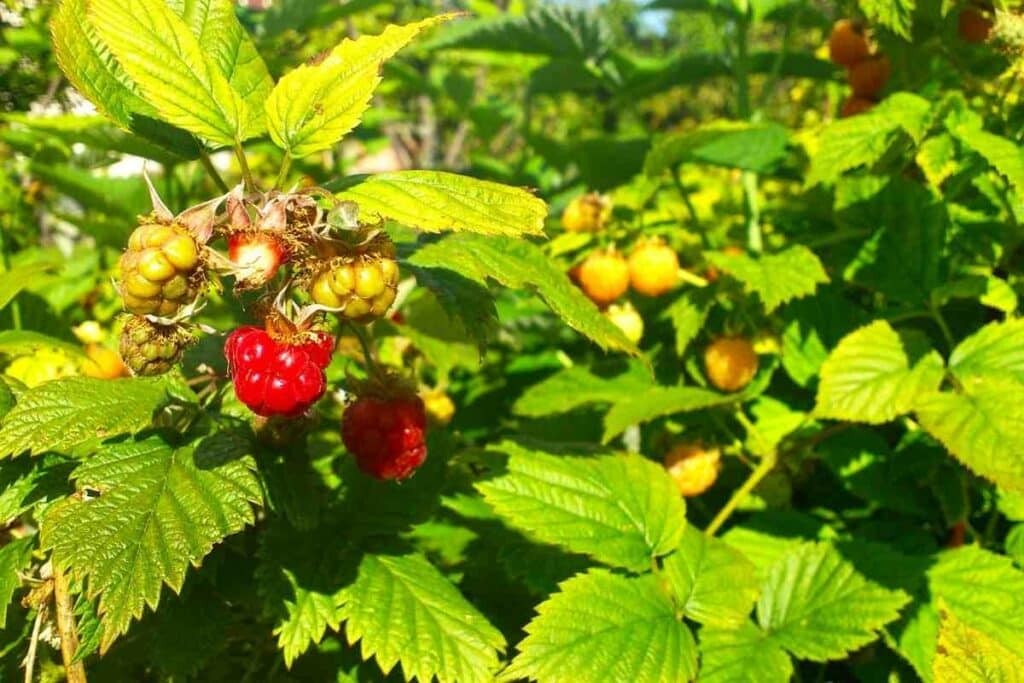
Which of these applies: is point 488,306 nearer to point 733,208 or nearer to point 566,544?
point 566,544

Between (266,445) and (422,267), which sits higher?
(422,267)

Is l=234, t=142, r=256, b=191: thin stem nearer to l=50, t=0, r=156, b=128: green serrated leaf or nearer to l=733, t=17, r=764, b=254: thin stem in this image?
l=50, t=0, r=156, b=128: green serrated leaf

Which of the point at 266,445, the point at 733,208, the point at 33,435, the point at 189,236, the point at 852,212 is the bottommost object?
the point at 733,208

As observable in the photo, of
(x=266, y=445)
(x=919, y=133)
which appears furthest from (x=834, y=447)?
(x=266, y=445)

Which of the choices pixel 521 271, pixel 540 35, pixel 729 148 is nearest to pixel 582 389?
A: pixel 729 148

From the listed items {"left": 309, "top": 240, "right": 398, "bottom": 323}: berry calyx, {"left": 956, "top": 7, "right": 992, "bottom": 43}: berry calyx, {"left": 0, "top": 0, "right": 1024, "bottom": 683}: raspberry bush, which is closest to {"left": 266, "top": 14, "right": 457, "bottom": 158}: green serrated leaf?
{"left": 0, "top": 0, "right": 1024, "bottom": 683}: raspberry bush

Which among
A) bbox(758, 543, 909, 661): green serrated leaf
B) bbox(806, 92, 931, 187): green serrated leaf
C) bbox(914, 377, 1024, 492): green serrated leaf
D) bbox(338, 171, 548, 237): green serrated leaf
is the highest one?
bbox(338, 171, 548, 237): green serrated leaf
